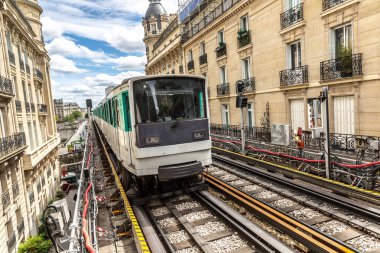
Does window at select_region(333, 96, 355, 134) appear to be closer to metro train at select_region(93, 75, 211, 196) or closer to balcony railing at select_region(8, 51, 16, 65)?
metro train at select_region(93, 75, 211, 196)

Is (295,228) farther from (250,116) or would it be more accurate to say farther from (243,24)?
(243,24)

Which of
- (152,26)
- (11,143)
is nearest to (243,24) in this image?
(11,143)

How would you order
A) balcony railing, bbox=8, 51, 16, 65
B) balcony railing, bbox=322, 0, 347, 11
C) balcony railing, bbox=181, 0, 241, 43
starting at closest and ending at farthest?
balcony railing, bbox=322, 0, 347, 11 < balcony railing, bbox=8, 51, 16, 65 < balcony railing, bbox=181, 0, 241, 43

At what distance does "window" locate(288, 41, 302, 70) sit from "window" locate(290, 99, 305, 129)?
1.97 meters

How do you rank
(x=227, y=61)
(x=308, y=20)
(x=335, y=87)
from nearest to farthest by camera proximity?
(x=335, y=87)
(x=308, y=20)
(x=227, y=61)

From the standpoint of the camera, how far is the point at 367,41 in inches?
418

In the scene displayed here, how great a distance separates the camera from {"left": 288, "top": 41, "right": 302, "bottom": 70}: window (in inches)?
570

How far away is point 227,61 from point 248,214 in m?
16.3

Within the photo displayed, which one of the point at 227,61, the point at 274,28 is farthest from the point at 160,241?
the point at 227,61

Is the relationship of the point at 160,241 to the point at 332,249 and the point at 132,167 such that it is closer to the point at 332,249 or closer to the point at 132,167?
the point at 132,167

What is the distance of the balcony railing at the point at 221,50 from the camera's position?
21522 millimetres

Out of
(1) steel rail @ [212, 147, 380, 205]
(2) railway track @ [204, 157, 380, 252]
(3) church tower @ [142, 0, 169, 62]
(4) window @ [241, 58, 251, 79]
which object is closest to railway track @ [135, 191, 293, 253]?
(2) railway track @ [204, 157, 380, 252]

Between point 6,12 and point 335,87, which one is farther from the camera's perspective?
point 6,12

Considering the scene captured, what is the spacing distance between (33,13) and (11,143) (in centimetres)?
2248
